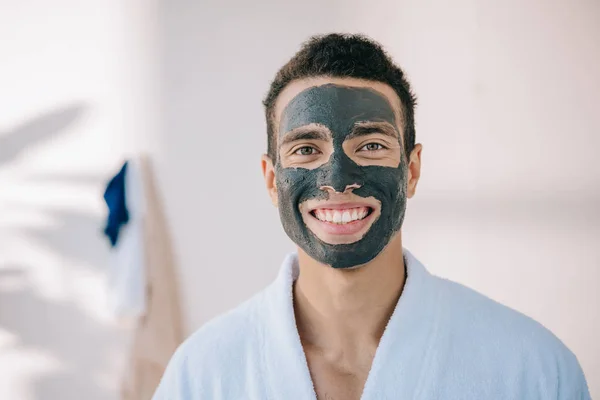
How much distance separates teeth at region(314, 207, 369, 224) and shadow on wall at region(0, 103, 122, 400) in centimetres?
106

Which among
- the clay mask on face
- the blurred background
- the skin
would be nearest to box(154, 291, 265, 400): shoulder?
the skin

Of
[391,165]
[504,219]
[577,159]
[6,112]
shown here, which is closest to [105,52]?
[6,112]

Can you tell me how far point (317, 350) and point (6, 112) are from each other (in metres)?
1.39

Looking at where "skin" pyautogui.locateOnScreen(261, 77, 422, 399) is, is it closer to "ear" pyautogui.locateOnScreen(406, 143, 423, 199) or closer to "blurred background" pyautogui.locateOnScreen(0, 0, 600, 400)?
"ear" pyautogui.locateOnScreen(406, 143, 423, 199)

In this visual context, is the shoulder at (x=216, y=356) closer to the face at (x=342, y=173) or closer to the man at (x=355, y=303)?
the man at (x=355, y=303)

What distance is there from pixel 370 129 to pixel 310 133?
0.11 m

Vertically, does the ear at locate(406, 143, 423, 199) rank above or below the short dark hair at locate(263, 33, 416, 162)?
below

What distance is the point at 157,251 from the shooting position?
1908 millimetres

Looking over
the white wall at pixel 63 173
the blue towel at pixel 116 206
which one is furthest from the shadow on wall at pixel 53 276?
the blue towel at pixel 116 206

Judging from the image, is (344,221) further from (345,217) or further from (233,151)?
(233,151)

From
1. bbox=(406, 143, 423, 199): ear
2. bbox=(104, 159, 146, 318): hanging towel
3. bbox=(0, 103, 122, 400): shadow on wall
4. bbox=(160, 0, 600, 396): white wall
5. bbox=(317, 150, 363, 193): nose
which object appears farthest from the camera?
bbox=(0, 103, 122, 400): shadow on wall

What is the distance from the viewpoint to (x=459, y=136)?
1731 mm

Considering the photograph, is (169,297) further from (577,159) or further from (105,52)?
(577,159)

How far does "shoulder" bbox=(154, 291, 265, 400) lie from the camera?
47.7 inches
